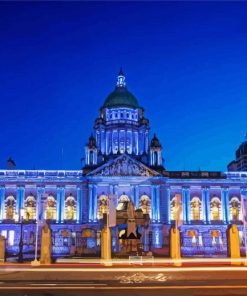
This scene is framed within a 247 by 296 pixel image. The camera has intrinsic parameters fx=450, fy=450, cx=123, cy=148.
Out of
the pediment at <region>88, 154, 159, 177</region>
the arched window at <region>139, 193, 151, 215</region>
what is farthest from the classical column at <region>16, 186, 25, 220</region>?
the arched window at <region>139, 193, 151, 215</region>

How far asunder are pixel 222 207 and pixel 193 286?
237ft

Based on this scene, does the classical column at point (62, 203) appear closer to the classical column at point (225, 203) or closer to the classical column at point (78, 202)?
the classical column at point (78, 202)

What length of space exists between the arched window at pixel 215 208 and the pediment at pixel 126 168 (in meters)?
13.6

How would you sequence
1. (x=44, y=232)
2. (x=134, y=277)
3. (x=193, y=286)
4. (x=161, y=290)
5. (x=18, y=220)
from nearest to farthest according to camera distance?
(x=161, y=290) → (x=193, y=286) → (x=134, y=277) → (x=44, y=232) → (x=18, y=220)

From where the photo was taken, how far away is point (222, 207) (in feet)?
304

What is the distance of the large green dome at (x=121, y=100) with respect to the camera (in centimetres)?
10881

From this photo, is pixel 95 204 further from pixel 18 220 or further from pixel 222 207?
pixel 222 207

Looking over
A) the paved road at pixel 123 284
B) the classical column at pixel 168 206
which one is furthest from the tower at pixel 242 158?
the paved road at pixel 123 284

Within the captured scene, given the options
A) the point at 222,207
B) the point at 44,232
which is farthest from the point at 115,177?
the point at 44,232

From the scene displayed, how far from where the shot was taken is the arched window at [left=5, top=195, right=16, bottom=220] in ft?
293

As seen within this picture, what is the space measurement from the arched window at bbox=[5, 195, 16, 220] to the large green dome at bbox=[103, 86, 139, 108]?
1321 inches

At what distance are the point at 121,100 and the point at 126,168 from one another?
2466 cm

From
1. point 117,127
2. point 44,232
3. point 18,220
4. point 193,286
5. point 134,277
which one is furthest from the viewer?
point 117,127

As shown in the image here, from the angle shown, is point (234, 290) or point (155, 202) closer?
point (234, 290)
